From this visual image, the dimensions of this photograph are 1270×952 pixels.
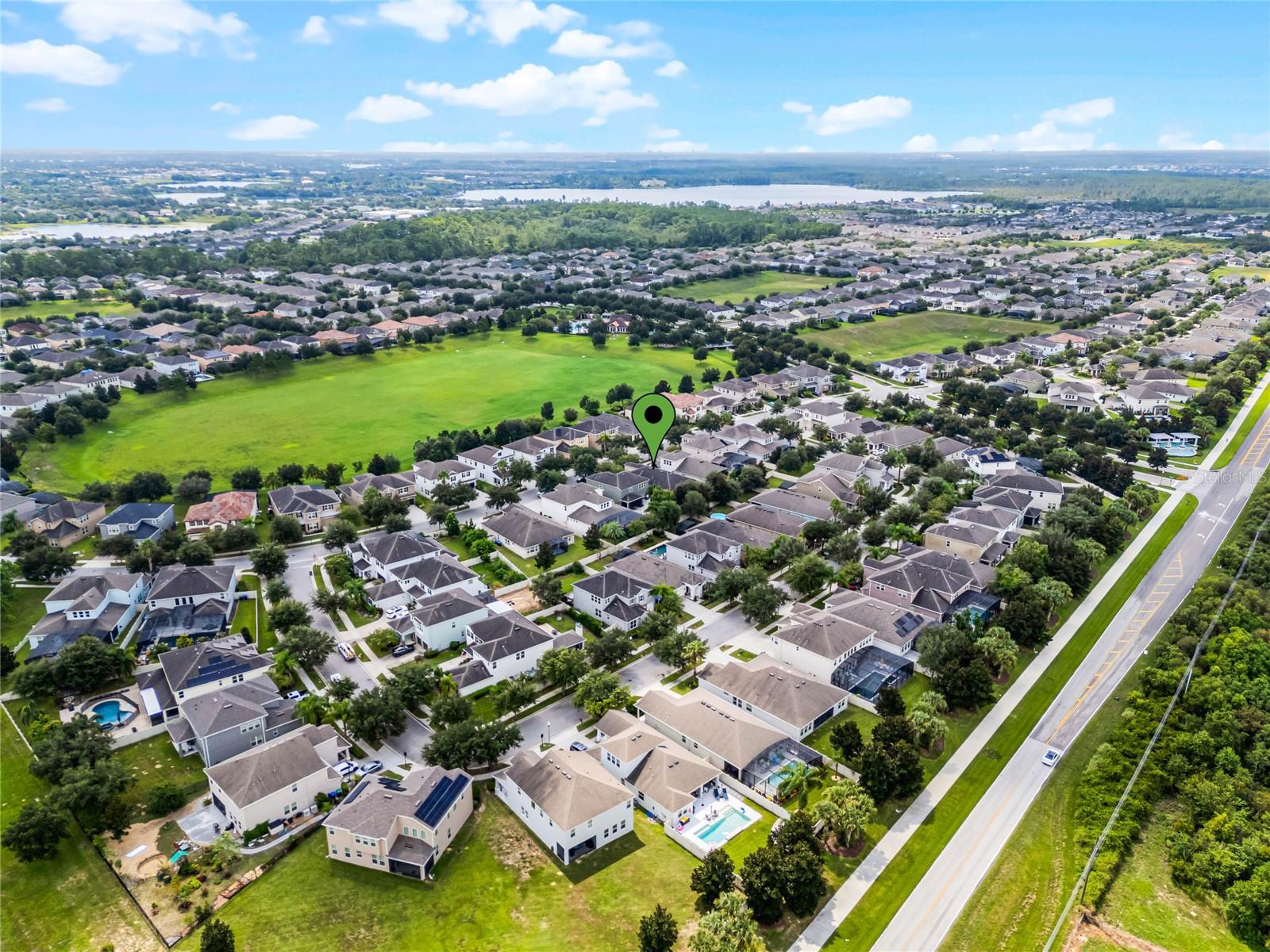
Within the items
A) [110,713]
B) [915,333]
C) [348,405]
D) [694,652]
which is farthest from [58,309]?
[915,333]

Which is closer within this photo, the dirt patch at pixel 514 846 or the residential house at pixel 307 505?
the dirt patch at pixel 514 846

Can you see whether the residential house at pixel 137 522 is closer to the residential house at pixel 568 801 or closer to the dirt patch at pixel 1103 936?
the residential house at pixel 568 801

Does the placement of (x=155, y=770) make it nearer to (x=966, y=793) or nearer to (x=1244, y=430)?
(x=966, y=793)

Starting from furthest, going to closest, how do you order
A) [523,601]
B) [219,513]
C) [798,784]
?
[219,513], [523,601], [798,784]

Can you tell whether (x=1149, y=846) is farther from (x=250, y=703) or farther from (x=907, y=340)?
(x=907, y=340)

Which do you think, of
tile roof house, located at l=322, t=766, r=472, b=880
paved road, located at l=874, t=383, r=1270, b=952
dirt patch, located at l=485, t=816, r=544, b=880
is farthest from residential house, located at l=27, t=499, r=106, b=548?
paved road, located at l=874, t=383, r=1270, b=952

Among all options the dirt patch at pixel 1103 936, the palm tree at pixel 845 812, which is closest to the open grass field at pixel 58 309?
the palm tree at pixel 845 812

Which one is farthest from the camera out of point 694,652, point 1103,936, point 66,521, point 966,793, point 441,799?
point 66,521
